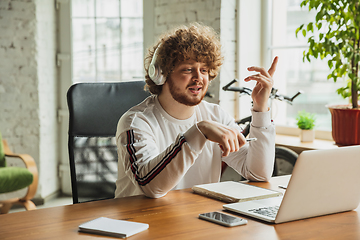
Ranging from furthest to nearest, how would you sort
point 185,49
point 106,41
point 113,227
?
point 106,41
point 185,49
point 113,227

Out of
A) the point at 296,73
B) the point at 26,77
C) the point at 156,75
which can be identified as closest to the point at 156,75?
the point at 156,75

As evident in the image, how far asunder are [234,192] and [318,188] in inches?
12.4

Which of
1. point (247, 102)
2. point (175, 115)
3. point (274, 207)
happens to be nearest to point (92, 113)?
point (175, 115)

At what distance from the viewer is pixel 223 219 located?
40.2 inches

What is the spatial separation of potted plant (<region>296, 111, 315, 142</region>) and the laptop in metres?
1.58

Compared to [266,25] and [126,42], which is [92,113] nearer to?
[266,25]

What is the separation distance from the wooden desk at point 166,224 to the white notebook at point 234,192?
38 mm

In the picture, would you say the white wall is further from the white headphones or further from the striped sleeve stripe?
the striped sleeve stripe

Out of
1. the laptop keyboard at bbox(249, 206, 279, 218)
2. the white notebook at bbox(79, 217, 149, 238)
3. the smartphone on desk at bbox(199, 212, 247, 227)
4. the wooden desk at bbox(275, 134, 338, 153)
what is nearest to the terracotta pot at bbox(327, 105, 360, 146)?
the wooden desk at bbox(275, 134, 338, 153)

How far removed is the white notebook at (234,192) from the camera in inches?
48.1

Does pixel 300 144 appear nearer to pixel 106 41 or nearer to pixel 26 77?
pixel 106 41

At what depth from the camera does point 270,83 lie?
1.58 meters

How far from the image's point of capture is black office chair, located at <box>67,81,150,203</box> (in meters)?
1.64

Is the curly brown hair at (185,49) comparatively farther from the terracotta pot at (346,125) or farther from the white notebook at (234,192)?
the terracotta pot at (346,125)
